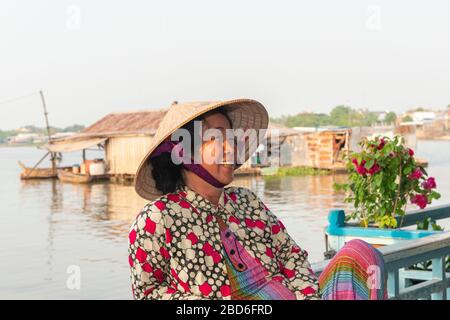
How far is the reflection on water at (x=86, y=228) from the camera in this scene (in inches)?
430

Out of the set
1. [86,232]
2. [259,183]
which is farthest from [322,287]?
[259,183]

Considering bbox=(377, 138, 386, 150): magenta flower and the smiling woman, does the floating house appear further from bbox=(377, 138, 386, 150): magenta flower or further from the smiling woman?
the smiling woman

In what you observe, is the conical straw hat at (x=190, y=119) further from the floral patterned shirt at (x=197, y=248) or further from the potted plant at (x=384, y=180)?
the potted plant at (x=384, y=180)

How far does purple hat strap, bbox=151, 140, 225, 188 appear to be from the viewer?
2.26 m

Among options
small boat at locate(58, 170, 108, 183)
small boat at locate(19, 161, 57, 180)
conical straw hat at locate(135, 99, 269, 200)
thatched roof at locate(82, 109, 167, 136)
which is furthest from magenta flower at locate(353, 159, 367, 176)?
small boat at locate(19, 161, 57, 180)

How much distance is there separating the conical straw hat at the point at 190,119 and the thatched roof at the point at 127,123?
78.9 ft

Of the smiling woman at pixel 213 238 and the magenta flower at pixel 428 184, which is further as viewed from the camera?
the magenta flower at pixel 428 184

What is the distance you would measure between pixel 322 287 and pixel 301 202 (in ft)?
63.5

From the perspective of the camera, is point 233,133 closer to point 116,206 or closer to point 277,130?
point 116,206

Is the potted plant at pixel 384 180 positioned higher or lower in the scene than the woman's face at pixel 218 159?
lower

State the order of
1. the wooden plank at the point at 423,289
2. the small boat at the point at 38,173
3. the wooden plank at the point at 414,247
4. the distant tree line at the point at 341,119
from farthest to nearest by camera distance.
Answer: the distant tree line at the point at 341,119, the small boat at the point at 38,173, the wooden plank at the point at 423,289, the wooden plank at the point at 414,247

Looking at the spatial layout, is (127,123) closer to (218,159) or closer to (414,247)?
(414,247)

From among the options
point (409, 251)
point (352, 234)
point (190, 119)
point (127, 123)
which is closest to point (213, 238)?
point (190, 119)

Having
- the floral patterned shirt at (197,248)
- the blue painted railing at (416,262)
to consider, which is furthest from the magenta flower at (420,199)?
the floral patterned shirt at (197,248)
